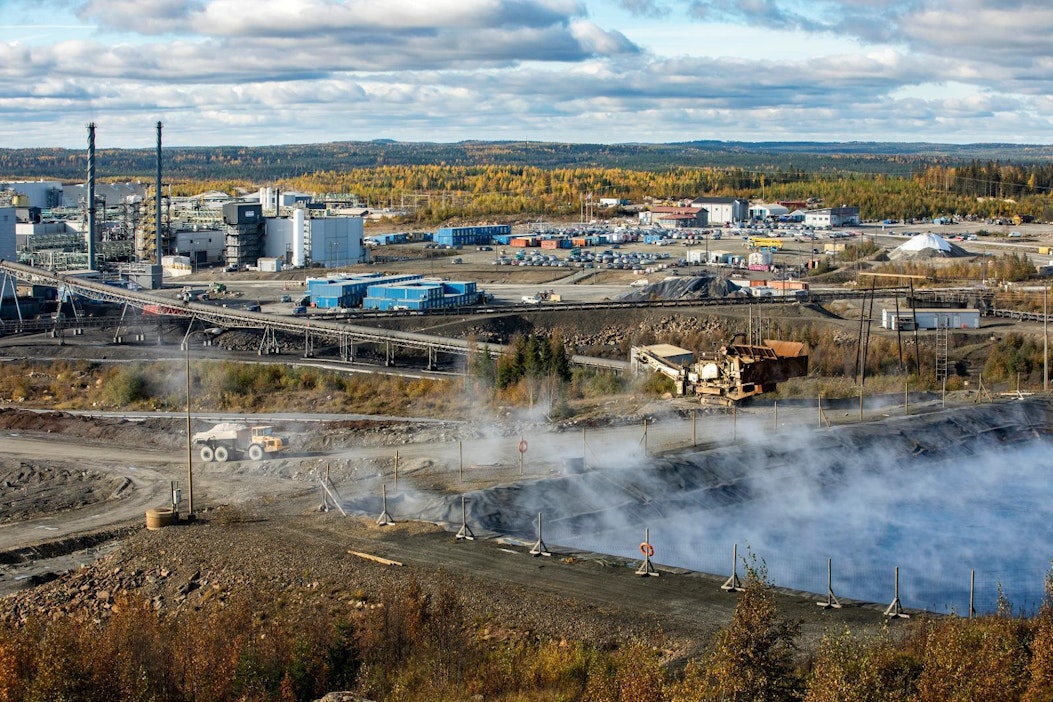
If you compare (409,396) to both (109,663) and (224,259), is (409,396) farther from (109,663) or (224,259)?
(224,259)

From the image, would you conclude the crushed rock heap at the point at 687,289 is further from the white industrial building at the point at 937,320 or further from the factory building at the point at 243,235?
the factory building at the point at 243,235

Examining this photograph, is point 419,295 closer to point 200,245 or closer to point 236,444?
point 200,245

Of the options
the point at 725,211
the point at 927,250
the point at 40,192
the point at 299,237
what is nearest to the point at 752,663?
the point at 299,237

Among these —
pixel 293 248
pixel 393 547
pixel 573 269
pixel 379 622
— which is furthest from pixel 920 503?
pixel 293 248

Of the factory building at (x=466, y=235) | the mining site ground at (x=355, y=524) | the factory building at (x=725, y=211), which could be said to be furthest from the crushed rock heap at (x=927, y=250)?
the mining site ground at (x=355, y=524)

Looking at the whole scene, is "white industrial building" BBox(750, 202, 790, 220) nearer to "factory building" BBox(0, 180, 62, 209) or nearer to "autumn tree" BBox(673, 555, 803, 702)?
"factory building" BBox(0, 180, 62, 209)

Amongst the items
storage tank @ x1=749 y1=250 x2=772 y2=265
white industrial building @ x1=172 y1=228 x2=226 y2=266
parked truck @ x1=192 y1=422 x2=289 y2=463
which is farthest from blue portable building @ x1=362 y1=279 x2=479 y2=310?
parked truck @ x1=192 y1=422 x2=289 y2=463
